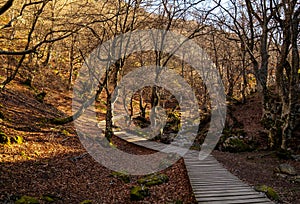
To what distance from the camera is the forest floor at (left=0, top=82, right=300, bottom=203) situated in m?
6.49

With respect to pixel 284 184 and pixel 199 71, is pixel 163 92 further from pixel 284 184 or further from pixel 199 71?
pixel 284 184

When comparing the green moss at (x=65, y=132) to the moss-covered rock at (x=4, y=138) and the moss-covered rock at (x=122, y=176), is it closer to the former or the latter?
the moss-covered rock at (x=4, y=138)

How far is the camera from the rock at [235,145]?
43.6 ft

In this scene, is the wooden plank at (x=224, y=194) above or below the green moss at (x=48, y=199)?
above

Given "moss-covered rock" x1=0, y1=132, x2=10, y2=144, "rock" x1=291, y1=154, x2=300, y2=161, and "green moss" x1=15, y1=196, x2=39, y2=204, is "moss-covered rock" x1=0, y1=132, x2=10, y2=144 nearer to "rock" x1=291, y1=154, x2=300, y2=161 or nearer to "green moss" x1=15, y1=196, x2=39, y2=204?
"green moss" x1=15, y1=196, x2=39, y2=204

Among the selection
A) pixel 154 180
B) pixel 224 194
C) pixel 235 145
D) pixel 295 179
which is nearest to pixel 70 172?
pixel 154 180

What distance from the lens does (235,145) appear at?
44.3 feet

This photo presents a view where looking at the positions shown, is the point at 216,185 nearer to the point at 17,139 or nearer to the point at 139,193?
the point at 139,193

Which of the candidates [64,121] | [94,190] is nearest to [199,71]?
[64,121]

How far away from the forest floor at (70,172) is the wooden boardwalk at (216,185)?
1.06 feet

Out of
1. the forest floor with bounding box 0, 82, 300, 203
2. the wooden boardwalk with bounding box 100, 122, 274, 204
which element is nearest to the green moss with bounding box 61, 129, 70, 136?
the forest floor with bounding box 0, 82, 300, 203

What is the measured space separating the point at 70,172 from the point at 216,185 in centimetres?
478

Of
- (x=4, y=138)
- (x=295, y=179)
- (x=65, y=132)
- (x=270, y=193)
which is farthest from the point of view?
(x=65, y=132)

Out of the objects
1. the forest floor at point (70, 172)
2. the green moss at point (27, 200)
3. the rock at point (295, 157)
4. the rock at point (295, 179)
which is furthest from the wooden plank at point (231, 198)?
the rock at point (295, 157)
